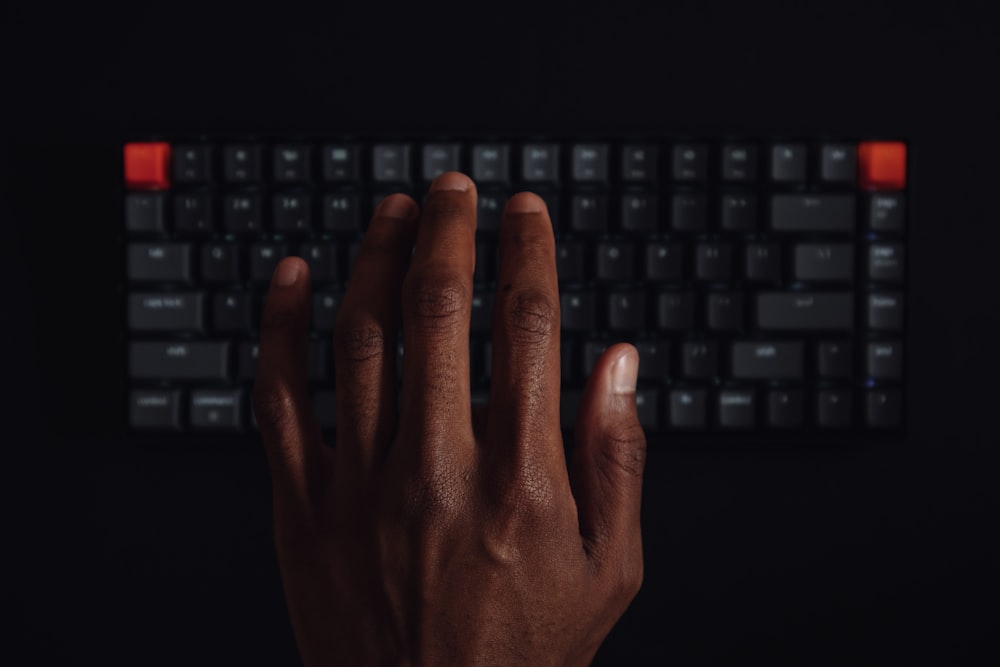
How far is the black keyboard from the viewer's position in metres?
0.73

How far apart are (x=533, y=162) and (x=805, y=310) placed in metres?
0.32

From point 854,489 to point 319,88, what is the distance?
746mm

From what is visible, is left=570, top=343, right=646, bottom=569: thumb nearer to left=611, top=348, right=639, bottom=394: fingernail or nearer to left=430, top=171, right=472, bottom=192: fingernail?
left=611, top=348, right=639, bottom=394: fingernail

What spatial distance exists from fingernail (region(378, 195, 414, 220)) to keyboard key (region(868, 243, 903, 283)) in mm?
474

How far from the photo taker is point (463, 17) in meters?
0.79

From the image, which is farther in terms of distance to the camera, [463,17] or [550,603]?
[463,17]

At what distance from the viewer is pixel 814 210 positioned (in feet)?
2.42

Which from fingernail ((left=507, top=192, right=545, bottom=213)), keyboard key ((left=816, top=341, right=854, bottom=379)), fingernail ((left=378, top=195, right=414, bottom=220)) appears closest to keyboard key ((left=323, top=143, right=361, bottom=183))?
fingernail ((left=378, top=195, right=414, bottom=220))

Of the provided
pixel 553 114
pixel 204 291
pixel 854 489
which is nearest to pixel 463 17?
pixel 553 114

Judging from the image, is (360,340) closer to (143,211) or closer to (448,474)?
(448,474)

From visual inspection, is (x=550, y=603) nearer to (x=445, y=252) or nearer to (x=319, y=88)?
(x=445, y=252)

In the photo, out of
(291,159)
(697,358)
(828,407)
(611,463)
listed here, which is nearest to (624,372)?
(611,463)

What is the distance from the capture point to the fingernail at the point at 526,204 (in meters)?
0.61

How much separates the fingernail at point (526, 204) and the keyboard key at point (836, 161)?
1.06ft
